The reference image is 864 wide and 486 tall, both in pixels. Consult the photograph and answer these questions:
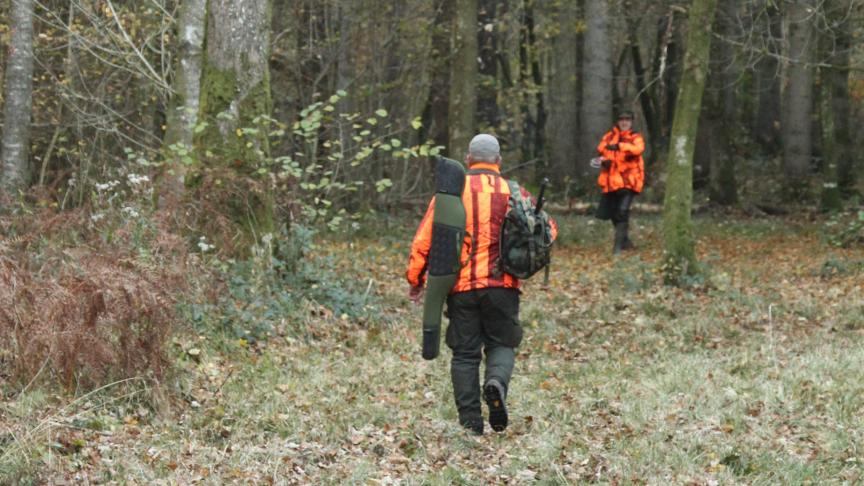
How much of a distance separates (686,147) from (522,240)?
6.52m

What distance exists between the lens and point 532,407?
28.4 ft

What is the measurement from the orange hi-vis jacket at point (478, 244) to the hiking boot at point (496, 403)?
26.0 inches

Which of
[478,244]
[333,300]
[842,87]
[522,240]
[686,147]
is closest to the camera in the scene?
[522,240]

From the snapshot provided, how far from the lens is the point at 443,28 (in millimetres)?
22453

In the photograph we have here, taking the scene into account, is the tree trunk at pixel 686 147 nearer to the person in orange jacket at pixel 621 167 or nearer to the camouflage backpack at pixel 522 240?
the person in orange jacket at pixel 621 167

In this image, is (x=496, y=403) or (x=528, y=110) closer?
(x=496, y=403)

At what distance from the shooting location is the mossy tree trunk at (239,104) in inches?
459

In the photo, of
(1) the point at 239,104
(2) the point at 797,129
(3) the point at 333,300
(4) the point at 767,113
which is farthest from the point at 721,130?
(1) the point at 239,104

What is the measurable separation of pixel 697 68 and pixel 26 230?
25.2ft

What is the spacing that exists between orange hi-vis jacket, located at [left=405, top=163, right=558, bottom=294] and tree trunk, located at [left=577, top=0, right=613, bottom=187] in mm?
17535

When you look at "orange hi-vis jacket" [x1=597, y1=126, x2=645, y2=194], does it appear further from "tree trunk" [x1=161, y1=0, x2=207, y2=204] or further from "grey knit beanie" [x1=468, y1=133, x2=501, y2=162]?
"grey knit beanie" [x1=468, y1=133, x2=501, y2=162]

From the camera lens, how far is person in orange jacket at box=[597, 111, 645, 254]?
17156 millimetres

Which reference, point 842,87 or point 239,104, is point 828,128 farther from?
point 239,104

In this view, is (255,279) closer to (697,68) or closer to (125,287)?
(125,287)
